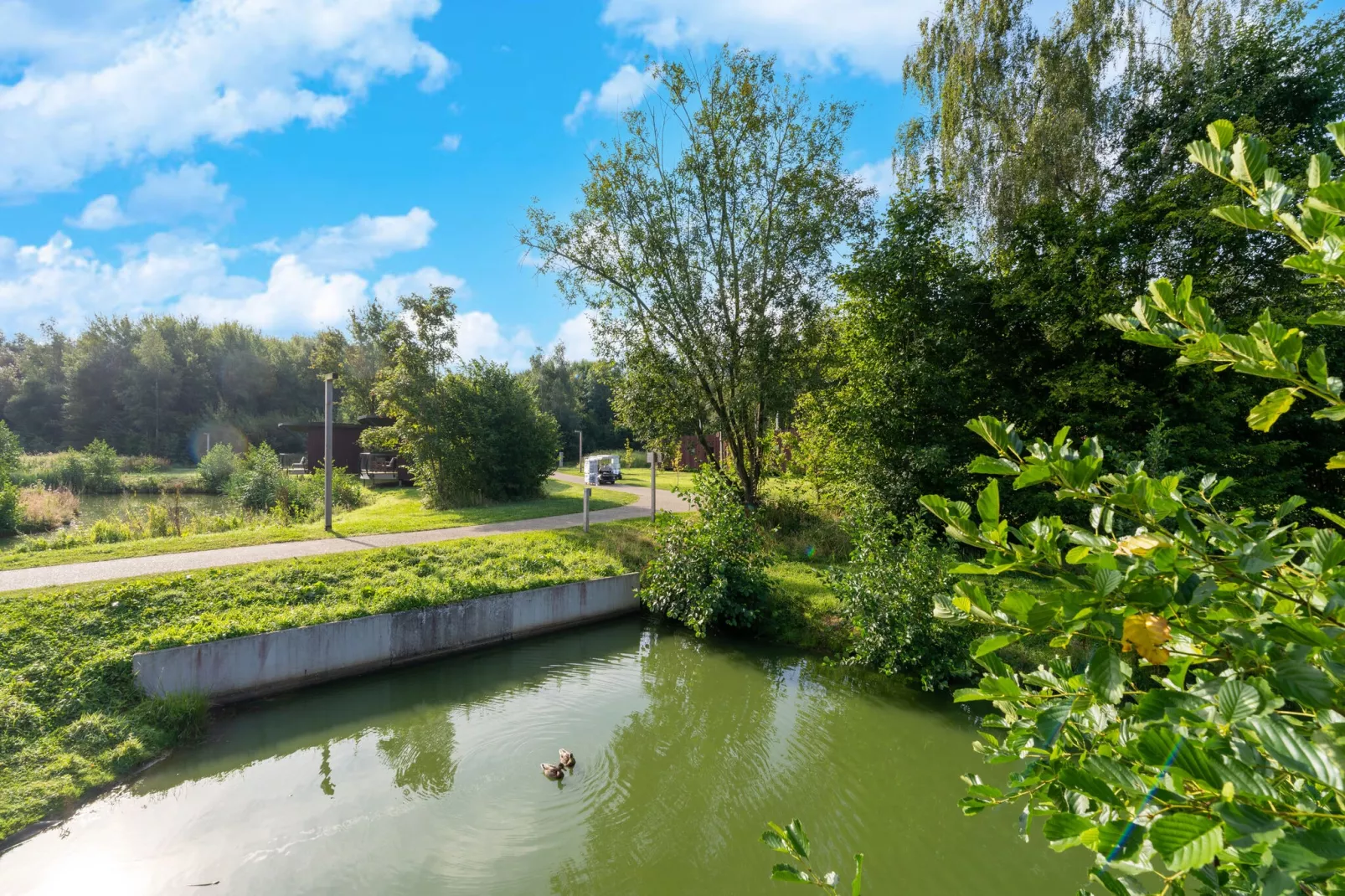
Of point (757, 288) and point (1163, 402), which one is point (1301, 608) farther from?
point (757, 288)

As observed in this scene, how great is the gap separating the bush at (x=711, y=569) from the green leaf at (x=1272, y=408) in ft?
24.9

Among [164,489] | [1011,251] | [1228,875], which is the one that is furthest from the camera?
[164,489]

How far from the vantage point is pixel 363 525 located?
1225 cm

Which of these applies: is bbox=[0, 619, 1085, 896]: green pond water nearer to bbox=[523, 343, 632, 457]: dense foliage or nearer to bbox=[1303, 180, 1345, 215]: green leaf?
bbox=[1303, 180, 1345, 215]: green leaf

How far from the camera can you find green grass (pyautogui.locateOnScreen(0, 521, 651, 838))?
16.2ft

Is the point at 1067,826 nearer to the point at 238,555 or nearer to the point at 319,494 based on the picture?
the point at 238,555

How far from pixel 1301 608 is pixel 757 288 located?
40.9 ft

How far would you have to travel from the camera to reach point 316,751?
18.5 ft

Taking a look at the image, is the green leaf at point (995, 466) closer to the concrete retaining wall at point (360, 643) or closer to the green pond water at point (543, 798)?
the green pond water at point (543, 798)

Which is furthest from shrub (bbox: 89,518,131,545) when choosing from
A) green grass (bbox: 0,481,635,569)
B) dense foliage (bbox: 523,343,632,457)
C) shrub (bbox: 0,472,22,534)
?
dense foliage (bbox: 523,343,632,457)

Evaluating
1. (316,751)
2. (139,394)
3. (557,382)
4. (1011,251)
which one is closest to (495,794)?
(316,751)

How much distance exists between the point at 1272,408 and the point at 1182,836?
2.73ft

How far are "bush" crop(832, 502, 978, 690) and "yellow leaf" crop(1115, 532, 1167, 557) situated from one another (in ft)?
18.7

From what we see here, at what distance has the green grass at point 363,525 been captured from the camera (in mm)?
8870
